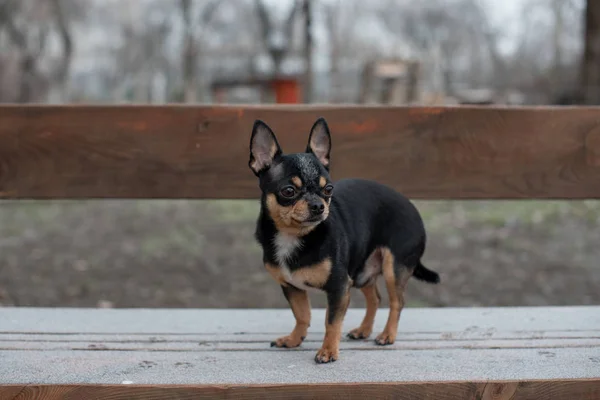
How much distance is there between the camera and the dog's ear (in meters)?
2.55

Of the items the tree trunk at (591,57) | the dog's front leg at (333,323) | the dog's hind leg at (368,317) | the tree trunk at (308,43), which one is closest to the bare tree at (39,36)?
the tree trunk at (308,43)

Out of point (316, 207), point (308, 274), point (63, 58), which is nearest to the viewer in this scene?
point (316, 207)

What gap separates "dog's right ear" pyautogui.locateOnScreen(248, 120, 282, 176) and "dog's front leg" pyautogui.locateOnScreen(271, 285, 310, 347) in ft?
1.57

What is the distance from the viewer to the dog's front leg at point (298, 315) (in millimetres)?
2675

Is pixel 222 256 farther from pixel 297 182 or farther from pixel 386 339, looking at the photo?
pixel 297 182

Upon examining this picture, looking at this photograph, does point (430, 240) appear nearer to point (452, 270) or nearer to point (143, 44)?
point (452, 270)

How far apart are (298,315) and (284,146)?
2.86ft

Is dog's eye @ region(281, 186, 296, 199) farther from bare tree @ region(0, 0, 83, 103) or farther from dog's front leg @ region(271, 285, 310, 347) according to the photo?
bare tree @ region(0, 0, 83, 103)

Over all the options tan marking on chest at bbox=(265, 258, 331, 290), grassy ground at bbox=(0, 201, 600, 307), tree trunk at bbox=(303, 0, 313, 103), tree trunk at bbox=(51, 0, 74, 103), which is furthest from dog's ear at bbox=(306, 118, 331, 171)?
tree trunk at bbox=(51, 0, 74, 103)

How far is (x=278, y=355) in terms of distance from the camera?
2596 mm

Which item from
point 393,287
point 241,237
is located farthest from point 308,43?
point 393,287

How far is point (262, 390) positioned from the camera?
2080mm

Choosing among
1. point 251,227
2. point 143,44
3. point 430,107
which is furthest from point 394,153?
point 143,44

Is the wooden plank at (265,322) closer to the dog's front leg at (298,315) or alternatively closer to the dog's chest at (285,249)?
the dog's front leg at (298,315)
